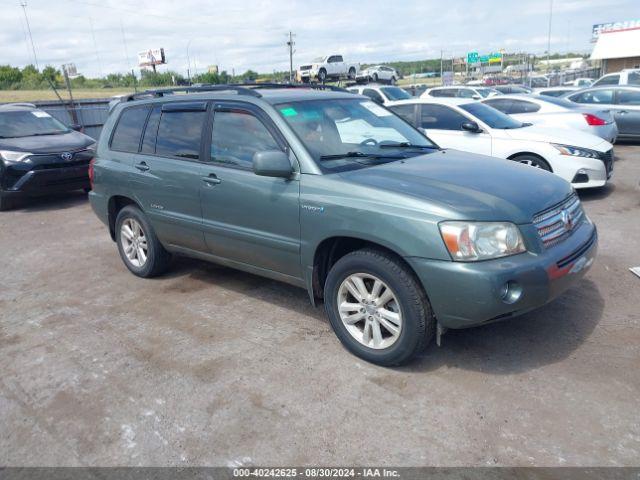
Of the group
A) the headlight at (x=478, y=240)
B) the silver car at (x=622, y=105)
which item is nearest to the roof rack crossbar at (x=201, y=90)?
the headlight at (x=478, y=240)

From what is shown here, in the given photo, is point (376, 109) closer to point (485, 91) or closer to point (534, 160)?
point (534, 160)

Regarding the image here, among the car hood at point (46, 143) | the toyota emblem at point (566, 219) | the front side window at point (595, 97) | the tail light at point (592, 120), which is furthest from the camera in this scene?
the front side window at point (595, 97)

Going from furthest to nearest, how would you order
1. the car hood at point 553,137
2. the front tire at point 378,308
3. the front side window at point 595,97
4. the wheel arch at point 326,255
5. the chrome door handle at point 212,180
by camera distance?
the front side window at point 595,97 < the car hood at point 553,137 < the chrome door handle at point 212,180 < the wheel arch at point 326,255 < the front tire at point 378,308

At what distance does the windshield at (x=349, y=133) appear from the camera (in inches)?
160

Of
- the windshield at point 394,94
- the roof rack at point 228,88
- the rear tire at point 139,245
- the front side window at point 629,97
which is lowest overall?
the rear tire at point 139,245

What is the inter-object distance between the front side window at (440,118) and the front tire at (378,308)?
5.73 m

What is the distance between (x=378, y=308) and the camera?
3609 millimetres

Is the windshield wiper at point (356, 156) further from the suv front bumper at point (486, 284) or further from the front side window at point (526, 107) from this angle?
the front side window at point (526, 107)

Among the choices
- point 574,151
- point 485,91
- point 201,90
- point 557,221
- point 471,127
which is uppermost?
point 201,90

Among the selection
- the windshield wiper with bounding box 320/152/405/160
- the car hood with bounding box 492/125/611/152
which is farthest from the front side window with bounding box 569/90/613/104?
the windshield wiper with bounding box 320/152/405/160

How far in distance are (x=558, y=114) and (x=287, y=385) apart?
9.92m

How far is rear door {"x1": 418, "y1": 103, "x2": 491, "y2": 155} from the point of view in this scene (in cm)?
841

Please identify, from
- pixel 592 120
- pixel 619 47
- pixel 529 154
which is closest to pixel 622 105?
pixel 592 120

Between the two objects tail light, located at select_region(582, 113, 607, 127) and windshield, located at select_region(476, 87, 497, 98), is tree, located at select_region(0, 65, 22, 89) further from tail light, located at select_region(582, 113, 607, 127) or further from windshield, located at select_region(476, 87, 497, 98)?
tail light, located at select_region(582, 113, 607, 127)
